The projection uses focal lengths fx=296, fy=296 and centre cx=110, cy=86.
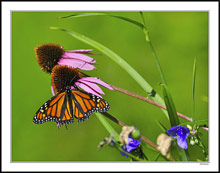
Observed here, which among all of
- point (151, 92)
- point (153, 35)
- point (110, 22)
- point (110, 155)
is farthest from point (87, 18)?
point (151, 92)

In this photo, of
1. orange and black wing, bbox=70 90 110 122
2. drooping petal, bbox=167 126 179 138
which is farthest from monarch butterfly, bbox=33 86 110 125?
drooping petal, bbox=167 126 179 138

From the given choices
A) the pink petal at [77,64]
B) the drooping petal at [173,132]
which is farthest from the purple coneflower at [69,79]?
the drooping petal at [173,132]

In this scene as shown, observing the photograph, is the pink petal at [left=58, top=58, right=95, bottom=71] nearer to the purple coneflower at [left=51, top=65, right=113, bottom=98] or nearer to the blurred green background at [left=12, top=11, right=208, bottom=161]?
the purple coneflower at [left=51, top=65, right=113, bottom=98]

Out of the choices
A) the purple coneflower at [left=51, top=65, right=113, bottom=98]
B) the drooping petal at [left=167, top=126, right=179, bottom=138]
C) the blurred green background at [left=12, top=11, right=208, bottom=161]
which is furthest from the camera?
the blurred green background at [left=12, top=11, right=208, bottom=161]

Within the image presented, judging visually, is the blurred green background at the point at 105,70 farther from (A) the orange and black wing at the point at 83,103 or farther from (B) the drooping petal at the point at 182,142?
(B) the drooping petal at the point at 182,142

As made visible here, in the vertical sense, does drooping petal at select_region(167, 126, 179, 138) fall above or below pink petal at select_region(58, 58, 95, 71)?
below

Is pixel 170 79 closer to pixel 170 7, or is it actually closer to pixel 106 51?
pixel 170 7

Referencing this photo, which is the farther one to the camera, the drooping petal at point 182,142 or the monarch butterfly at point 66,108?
the monarch butterfly at point 66,108

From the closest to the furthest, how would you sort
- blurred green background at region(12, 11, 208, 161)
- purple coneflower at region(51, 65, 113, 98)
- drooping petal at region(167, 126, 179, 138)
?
drooping petal at region(167, 126, 179, 138) < purple coneflower at region(51, 65, 113, 98) < blurred green background at region(12, 11, 208, 161)
